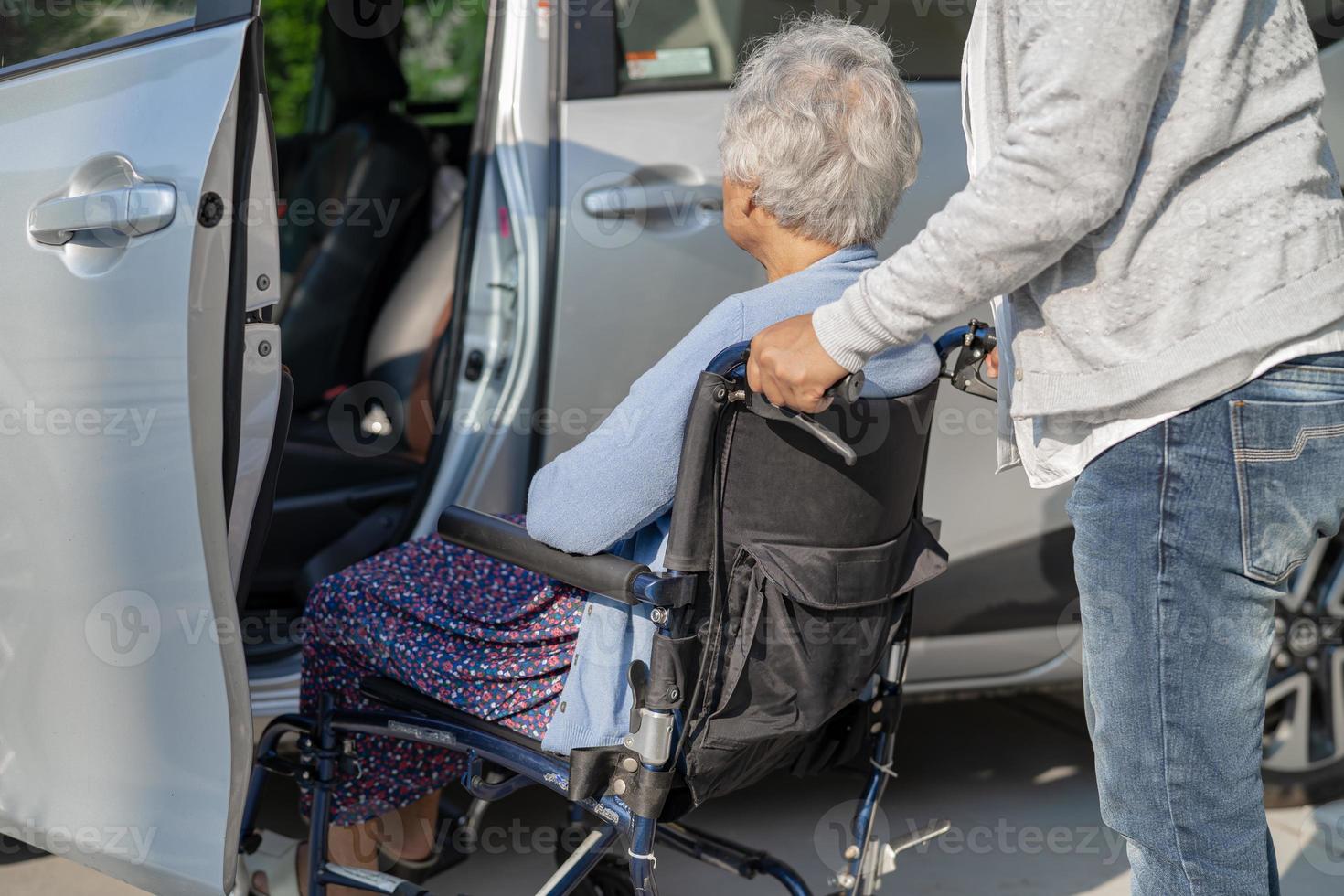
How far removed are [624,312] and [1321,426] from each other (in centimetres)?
120

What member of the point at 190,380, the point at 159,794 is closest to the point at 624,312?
the point at 190,380

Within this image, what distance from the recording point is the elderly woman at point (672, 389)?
4.85 feet

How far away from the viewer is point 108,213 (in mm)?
1534

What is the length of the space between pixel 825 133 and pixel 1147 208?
1.39 ft

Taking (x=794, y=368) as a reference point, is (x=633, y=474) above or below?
below

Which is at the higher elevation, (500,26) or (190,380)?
(500,26)

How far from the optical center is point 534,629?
66.9 inches

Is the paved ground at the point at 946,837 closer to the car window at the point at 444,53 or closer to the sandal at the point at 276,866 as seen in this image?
the sandal at the point at 276,866

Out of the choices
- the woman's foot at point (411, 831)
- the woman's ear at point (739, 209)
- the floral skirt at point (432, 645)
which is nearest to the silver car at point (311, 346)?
the floral skirt at point (432, 645)

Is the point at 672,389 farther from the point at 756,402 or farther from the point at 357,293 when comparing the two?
A: the point at 357,293

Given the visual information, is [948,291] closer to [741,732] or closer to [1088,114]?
[1088,114]

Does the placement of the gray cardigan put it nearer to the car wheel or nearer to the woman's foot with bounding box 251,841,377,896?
the woman's foot with bounding box 251,841,377,896

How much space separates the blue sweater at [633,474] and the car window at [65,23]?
799 mm

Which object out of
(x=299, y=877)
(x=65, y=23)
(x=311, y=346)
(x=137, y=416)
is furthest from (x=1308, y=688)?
(x=65, y=23)
